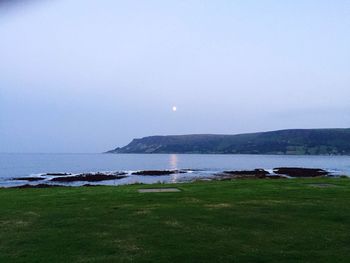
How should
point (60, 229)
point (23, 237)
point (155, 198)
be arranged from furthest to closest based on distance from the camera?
1. point (155, 198)
2. point (60, 229)
3. point (23, 237)

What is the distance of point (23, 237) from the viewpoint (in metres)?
11.2

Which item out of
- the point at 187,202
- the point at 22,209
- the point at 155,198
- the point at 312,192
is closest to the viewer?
the point at 22,209

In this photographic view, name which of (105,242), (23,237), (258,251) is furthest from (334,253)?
(23,237)

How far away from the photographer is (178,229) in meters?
12.0

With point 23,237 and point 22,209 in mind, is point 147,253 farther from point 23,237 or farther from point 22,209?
point 22,209

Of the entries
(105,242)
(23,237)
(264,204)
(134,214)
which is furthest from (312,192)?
(23,237)

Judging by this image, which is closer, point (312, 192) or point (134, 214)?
point (134, 214)

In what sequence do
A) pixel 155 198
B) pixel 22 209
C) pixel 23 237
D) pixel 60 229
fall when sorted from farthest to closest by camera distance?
1. pixel 155 198
2. pixel 22 209
3. pixel 60 229
4. pixel 23 237

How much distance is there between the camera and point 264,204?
17047 millimetres

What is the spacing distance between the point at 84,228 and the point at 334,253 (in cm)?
739

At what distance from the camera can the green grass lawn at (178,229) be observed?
9.36m

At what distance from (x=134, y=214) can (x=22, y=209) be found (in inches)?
209

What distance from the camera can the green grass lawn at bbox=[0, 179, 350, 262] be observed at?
9.36 metres

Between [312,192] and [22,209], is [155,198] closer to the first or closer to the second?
[22,209]
